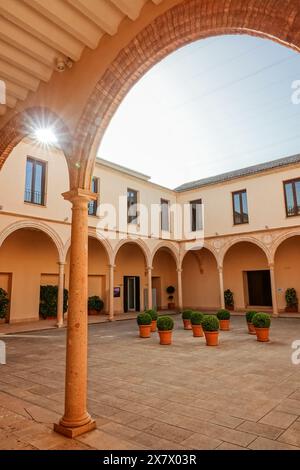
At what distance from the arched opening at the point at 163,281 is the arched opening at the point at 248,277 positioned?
388 centimetres

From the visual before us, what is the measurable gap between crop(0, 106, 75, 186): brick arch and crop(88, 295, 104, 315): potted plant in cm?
1157

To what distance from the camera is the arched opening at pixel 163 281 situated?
20578 millimetres

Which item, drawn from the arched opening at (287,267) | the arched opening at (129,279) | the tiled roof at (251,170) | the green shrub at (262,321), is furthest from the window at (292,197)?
the green shrub at (262,321)

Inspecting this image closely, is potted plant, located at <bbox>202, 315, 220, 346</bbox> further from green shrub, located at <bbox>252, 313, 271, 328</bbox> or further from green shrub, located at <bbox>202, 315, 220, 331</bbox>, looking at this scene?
green shrub, located at <bbox>252, 313, 271, 328</bbox>

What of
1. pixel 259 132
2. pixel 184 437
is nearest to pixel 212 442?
pixel 184 437

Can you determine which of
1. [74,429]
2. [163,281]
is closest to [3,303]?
[74,429]

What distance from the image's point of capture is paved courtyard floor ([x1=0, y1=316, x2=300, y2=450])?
3.16 m

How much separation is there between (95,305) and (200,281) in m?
7.02

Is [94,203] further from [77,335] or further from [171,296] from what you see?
[77,335]

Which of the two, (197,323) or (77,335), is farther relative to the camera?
(197,323)

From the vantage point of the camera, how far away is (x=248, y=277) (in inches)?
727

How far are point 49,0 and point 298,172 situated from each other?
14.3 m

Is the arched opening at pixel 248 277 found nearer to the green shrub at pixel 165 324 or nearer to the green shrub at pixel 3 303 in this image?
the green shrub at pixel 165 324
